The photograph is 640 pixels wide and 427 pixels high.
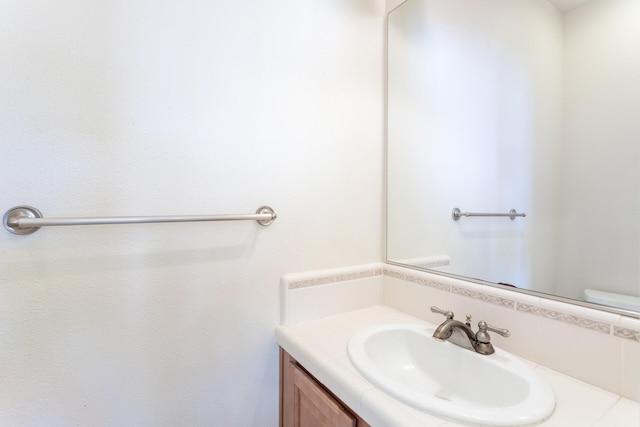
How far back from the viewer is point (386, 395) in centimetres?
64

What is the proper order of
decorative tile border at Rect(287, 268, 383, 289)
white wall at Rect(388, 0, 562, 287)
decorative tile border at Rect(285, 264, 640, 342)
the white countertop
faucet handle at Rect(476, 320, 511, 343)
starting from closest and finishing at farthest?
the white countertop
decorative tile border at Rect(285, 264, 640, 342)
faucet handle at Rect(476, 320, 511, 343)
decorative tile border at Rect(287, 268, 383, 289)
white wall at Rect(388, 0, 562, 287)

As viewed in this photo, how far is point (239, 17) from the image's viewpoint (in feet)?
3.11

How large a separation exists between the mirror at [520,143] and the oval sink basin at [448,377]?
0.27 meters

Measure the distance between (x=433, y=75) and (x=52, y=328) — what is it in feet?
5.44

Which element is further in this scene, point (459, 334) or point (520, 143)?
point (520, 143)

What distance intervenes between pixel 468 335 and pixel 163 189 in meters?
1.01

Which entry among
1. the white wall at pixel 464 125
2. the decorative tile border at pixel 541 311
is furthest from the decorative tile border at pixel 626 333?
the white wall at pixel 464 125

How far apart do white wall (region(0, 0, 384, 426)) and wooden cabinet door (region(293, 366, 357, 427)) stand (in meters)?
0.16

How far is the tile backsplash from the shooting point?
2.17ft

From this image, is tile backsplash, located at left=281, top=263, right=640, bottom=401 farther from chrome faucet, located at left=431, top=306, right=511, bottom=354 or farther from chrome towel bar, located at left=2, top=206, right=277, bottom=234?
chrome towel bar, located at left=2, top=206, right=277, bottom=234

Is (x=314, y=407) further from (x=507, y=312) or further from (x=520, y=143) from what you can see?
(x=520, y=143)

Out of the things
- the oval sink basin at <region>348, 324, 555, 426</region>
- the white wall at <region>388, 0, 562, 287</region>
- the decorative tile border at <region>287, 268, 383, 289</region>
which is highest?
the white wall at <region>388, 0, 562, 287</region>

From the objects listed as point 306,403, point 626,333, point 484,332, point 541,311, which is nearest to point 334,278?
point 306,403

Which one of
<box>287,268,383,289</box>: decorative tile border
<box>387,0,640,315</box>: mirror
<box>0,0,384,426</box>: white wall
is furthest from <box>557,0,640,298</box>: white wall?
<box>0,0,384,426</box>: white wall
